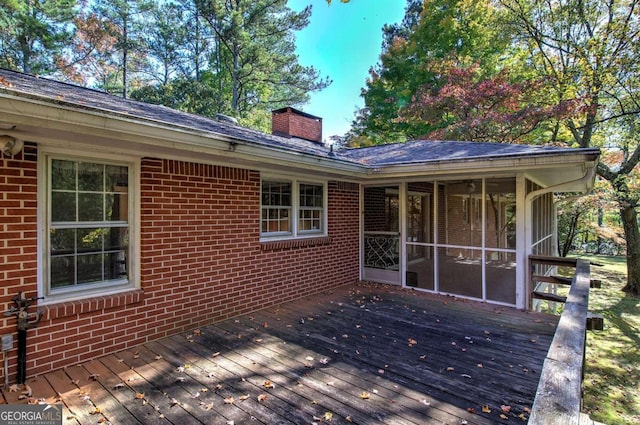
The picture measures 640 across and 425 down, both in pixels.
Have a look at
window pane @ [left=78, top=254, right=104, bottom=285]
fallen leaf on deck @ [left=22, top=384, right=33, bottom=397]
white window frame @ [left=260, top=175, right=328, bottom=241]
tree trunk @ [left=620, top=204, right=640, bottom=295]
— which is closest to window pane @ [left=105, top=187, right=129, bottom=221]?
window pane @ [left=78, top=254, right=104, bottom=285]

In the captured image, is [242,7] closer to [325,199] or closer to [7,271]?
[325,199]

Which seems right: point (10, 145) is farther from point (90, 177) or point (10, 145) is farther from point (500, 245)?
point (500, 245)

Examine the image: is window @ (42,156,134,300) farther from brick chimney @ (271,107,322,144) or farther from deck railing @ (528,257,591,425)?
brick chimney @ (271,107,322,144)

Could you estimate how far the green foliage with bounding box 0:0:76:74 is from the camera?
13.0 meters

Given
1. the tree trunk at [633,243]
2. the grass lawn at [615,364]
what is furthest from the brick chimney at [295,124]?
the tree trunk at [633,243]

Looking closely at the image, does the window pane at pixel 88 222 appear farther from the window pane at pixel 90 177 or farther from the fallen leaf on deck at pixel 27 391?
the fallen leaf on deck at pixel 27 391

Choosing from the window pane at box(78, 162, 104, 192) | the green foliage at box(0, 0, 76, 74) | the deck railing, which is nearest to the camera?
the deck railing

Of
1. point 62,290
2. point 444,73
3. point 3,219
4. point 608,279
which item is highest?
point 444,73

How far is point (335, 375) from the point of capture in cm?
323

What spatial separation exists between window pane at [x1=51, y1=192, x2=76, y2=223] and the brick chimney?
6382 millimetres

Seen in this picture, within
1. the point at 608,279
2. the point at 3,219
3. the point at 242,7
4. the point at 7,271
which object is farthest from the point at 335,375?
the point at 242,7

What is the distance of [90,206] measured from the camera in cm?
367

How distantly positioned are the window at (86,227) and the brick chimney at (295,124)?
5.93 meters

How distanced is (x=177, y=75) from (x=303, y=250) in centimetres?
1680
